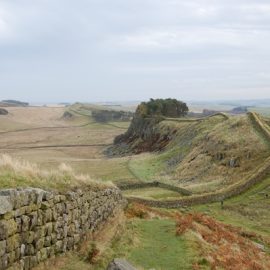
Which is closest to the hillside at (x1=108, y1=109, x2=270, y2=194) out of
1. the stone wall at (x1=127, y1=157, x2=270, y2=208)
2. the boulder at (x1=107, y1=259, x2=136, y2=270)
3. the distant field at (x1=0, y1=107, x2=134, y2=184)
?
the stone wall at (x1=127, y1=157, x2=270, y2=208)

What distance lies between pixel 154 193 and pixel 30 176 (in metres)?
40.9

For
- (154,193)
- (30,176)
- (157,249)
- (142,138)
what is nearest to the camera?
(30,176)

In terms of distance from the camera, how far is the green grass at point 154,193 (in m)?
54.2

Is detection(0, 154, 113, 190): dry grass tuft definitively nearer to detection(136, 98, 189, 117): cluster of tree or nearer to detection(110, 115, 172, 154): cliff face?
detection(110, 115, 172, 154): cliff face

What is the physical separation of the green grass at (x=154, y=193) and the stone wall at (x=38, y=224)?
3309 centimetres

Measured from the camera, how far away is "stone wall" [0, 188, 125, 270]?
521 inches

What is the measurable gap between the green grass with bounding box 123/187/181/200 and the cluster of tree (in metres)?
75.0

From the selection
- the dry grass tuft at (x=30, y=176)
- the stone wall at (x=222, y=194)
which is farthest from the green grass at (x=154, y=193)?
the dry grass tuft at (x=30, y=176)

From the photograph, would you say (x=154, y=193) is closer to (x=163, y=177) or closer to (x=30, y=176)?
(x=163, y=177)

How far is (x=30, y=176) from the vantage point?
1634 centimetres

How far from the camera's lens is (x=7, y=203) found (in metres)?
13.0

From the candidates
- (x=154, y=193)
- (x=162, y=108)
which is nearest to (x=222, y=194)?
(x=154, y=193)

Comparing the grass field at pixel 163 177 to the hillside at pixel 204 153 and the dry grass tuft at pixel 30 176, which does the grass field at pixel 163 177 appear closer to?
the dry grass tuft at pixel 30 176

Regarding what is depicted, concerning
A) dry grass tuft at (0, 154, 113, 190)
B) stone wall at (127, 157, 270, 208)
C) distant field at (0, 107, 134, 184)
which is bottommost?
distant field at (0, 107, 134, 184)
